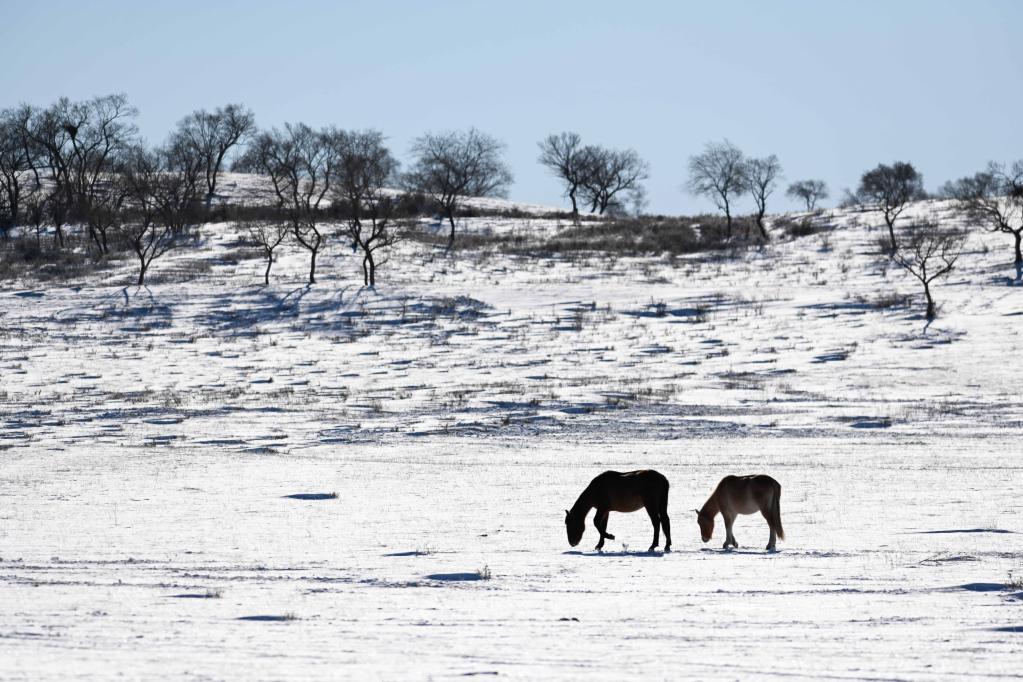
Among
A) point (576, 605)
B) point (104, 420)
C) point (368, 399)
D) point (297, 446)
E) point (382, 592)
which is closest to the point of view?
point (576, 605)

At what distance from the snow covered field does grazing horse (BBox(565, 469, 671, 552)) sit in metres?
0.35

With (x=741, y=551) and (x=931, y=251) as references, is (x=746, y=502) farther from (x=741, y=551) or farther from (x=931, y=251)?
(x=931, y=251)

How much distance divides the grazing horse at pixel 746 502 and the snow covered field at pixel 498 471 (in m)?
0.32

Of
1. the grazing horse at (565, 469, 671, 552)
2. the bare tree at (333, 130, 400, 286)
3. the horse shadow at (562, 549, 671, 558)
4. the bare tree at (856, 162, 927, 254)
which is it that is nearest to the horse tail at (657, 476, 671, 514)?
the grazing horse at (565, 469, 671, 552)

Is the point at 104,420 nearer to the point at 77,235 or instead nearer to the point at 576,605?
the point at 576,605

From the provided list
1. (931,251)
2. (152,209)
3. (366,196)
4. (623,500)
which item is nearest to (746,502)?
(623,500)

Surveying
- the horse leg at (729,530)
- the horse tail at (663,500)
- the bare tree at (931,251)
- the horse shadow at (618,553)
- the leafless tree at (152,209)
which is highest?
the leafless tree at (152,209)

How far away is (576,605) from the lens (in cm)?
806

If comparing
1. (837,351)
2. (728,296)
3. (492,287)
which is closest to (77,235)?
(492,287)

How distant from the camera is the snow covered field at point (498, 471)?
6.80m

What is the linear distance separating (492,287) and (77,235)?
34337 mm

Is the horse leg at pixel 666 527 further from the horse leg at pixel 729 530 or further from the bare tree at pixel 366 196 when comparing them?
the bare tree at pixel 366 196

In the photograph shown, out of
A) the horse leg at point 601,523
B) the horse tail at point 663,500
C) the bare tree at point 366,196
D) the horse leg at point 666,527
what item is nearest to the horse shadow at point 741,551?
the horse leg at point 666,527

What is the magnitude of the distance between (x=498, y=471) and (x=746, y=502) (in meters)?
8.51
